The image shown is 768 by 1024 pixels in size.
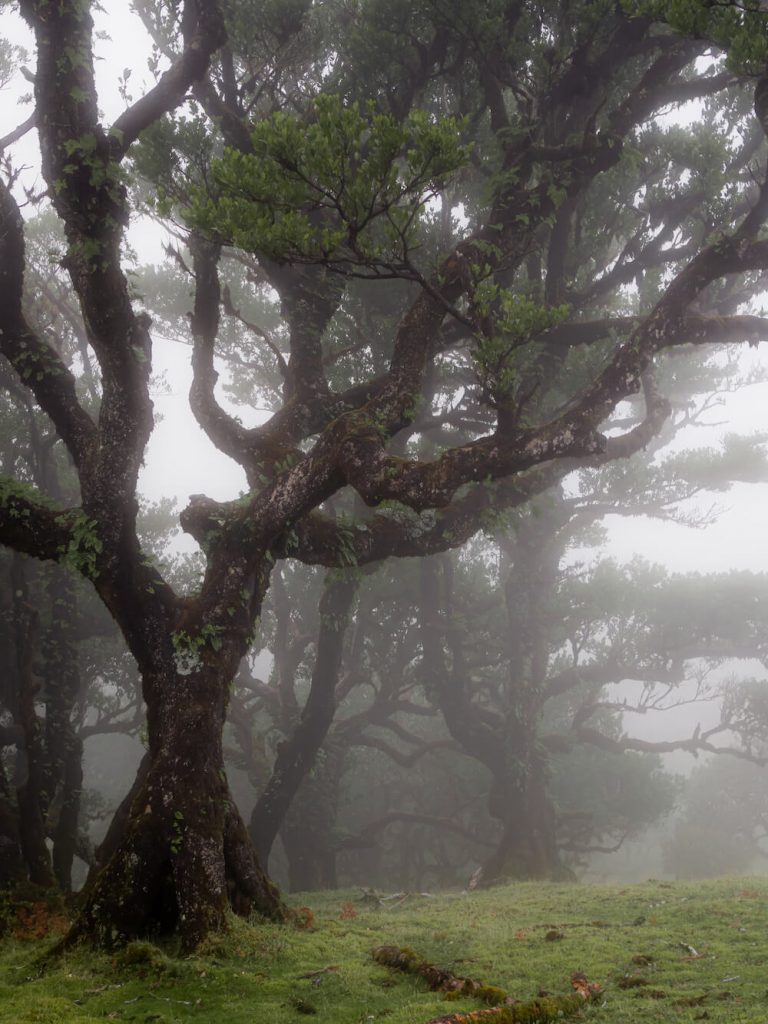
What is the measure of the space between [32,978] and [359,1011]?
345 cm

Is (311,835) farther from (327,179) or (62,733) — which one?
(327,179)

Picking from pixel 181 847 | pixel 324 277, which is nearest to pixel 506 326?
pixel 324 277

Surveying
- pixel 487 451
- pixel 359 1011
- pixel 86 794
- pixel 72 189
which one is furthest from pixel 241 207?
pixel 86 794

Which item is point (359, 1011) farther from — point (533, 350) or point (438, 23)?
point (438, 23)

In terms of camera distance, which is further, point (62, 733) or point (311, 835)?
point (311, 835)

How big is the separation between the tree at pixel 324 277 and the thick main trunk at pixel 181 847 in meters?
0.03

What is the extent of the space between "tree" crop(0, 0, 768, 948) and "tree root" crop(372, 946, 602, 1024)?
216 cm

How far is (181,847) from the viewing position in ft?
24.8

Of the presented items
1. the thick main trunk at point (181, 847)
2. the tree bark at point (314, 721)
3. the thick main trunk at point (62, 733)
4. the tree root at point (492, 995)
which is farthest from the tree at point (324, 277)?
the tree bark at point (314, 721)

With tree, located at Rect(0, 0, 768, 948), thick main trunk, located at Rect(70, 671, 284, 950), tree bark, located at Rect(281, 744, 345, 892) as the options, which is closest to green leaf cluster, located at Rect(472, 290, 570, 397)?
tree, located at Rect(0, 0, 768, 948)

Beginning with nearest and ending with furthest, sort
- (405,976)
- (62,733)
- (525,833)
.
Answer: (405,976), (62,733), (525,833)

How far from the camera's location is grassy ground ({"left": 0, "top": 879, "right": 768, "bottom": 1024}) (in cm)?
510

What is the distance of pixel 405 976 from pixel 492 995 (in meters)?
1.56

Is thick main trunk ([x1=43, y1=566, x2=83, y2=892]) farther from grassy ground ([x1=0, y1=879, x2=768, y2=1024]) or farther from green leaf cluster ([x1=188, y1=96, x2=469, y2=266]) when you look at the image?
green leaf cluster ([x1=188, y1=96, x2=469, y2=266])
